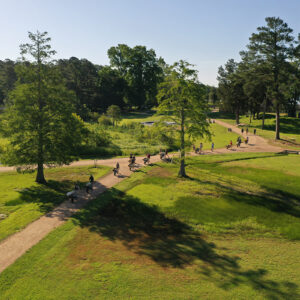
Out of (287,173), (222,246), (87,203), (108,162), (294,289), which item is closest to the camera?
(294,289)

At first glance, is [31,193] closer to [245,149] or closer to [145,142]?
[145,142]

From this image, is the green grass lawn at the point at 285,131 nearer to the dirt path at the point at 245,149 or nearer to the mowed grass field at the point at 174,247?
the dirt path at the point at 245,149

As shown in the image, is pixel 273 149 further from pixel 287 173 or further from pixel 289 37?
pixel 289 37

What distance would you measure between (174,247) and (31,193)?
1649 cm

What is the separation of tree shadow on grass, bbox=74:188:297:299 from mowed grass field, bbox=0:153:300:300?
0.06 meters

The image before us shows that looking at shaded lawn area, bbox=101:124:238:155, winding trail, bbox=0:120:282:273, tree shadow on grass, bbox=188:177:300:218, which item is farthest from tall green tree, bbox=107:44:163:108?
tree shadow on grass, bbox=188:177:300:218

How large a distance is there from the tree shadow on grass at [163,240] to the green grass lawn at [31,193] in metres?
4.10

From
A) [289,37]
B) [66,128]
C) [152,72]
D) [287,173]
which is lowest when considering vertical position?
[287,173]

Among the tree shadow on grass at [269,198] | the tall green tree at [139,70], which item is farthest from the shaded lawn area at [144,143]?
the tall green tree at [139,70]

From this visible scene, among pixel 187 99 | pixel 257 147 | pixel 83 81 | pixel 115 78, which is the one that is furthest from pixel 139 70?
pixel 187 99

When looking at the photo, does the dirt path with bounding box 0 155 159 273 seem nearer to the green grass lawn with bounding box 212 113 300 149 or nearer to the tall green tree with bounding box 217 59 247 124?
the green grass lawn with bounding box 212 113 300 149

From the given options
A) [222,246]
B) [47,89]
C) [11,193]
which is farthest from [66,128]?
[222,246]

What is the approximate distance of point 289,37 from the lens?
44.4 meters

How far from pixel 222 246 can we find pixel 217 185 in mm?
11273
